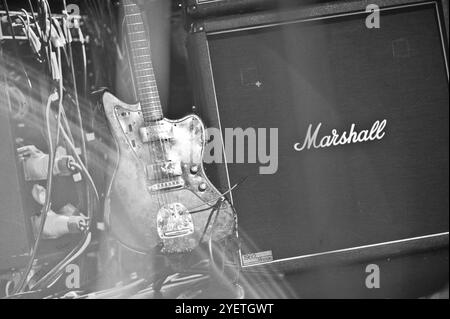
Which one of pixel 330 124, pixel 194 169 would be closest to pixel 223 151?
pixel 194 169

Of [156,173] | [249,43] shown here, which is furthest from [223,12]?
[156,173]

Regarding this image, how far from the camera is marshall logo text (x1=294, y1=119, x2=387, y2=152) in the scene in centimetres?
133

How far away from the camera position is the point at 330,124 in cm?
133

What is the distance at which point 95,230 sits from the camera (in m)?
1.35

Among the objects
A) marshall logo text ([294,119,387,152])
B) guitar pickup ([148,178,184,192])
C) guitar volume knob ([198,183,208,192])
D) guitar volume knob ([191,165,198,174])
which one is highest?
marshall logo text ([294,119,387,152])

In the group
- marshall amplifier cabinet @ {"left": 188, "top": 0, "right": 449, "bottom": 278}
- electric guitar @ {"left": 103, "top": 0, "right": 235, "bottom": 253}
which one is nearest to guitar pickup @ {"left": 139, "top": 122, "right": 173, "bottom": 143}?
electric guitar @ {"left": 103, "top": 0, "right": 235, "bottom": 253}

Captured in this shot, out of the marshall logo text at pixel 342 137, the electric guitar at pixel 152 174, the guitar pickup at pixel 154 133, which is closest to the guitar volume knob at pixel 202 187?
the electric guitar at pixel 152 174

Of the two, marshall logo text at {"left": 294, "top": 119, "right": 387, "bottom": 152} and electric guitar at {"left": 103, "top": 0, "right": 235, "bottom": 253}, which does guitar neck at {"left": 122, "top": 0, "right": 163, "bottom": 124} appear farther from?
marshall logo text at {"left": 294, "top": 119, "right": 387, "bottom": 152}

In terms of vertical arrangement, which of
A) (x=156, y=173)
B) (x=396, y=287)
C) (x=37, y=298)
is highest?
(x=156, y=173)

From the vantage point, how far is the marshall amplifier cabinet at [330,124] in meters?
1.30

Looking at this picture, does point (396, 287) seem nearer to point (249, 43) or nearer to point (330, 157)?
point (330, 157)

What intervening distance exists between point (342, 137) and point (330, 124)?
4 centimetres

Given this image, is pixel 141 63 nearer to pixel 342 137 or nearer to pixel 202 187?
pixel 202 187
